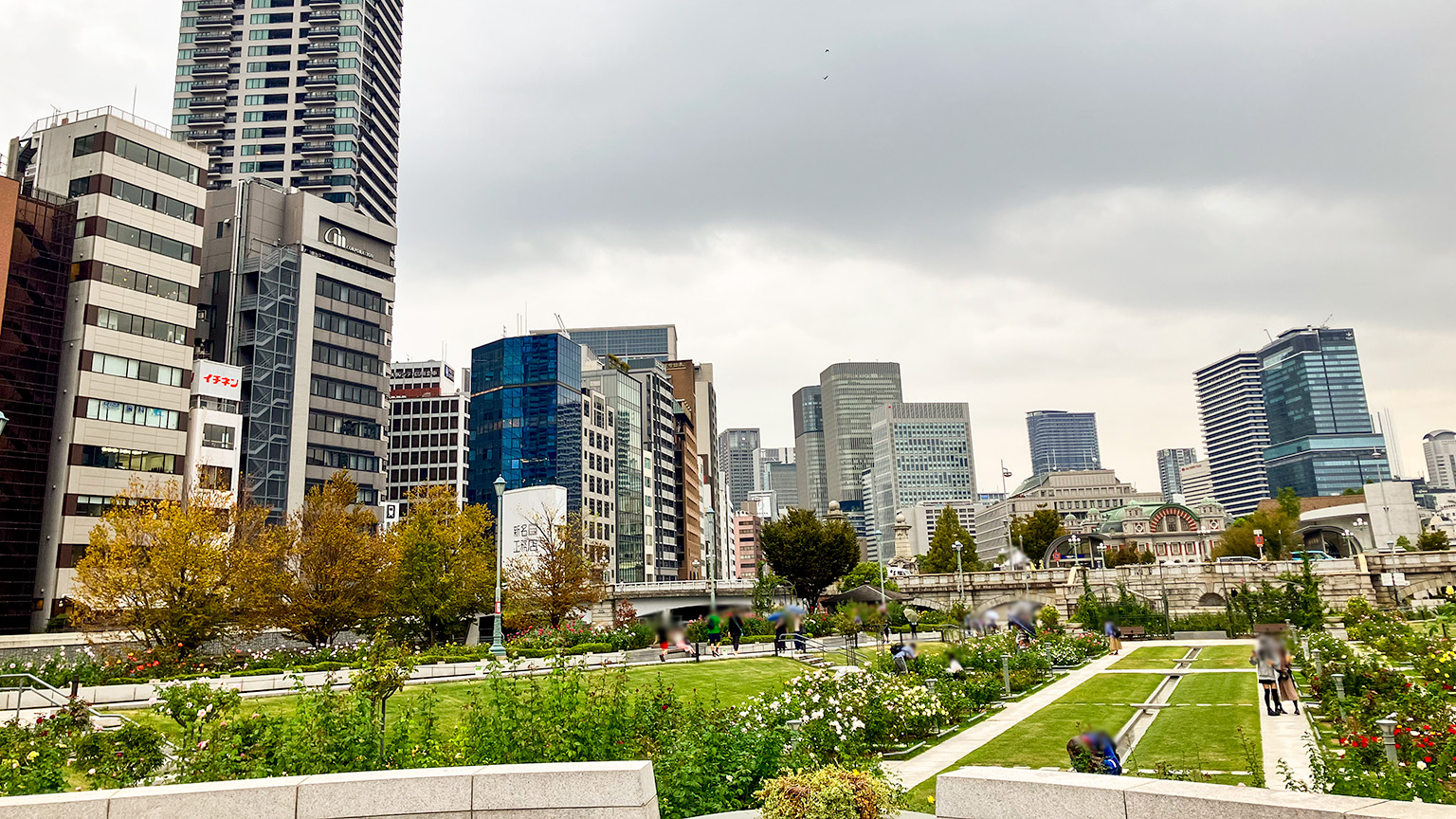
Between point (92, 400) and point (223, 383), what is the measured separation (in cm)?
1050

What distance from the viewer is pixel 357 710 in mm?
12086

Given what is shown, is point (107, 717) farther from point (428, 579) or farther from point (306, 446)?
point (306, 446)

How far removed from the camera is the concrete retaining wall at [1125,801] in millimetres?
6629

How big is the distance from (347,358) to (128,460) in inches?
1131

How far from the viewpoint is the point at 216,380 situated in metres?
67.8

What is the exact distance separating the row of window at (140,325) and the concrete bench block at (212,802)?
203ft

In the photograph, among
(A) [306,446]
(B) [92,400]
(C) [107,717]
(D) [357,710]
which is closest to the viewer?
(D) [357,710]

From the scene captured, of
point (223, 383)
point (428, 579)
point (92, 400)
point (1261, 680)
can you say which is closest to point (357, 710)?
point (1261, 680)

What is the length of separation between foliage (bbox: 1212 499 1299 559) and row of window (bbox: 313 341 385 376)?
104961mm

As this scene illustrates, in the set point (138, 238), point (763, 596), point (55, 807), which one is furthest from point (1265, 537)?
point (55, 807)

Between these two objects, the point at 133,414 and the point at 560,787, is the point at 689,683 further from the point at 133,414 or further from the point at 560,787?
the point at 133,414

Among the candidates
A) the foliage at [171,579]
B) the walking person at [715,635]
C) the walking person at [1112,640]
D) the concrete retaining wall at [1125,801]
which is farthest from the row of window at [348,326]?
the concrete retaining wall at [1125,801]

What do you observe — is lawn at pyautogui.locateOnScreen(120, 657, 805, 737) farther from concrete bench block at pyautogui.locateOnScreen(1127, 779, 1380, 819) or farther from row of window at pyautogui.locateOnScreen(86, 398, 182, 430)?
row of window at pyautogui.locateOnScreen(86, 398, 182, 430)

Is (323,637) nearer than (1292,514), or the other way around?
(323,637)
